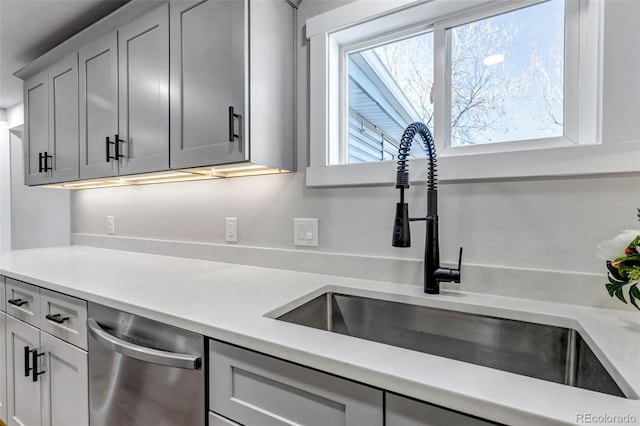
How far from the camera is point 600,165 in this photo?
0.90 metres

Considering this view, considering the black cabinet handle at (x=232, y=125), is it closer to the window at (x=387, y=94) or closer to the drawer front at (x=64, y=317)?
the window at (x=387, y=94)

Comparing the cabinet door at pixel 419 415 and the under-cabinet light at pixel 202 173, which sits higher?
the under-cabinet light at pixel 202 173

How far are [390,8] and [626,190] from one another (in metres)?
0.99

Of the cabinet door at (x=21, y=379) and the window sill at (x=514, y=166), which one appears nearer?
the window sill at (x=514, y=166)

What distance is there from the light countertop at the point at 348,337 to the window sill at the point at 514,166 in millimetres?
395

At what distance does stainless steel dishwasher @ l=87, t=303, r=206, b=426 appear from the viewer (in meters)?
0.83

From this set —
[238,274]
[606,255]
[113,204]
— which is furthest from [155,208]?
[606,255]

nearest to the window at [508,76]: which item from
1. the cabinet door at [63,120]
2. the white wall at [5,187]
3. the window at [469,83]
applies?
the window at [469,83]

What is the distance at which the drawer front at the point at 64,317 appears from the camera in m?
1.13

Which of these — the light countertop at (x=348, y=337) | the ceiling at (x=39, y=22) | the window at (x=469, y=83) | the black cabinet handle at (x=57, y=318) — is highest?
the ceiling at (x=39, y=22)

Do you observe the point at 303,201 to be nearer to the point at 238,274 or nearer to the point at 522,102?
the point at 238,274

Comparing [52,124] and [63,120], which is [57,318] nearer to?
[63,120]

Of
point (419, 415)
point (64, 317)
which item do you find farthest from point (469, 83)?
point (64, 317)

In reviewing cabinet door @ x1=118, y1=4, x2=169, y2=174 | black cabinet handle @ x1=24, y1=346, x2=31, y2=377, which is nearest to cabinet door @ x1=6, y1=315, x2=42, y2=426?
black cabinet handle @ x1=24, y1=346, x2=31, y2=377
